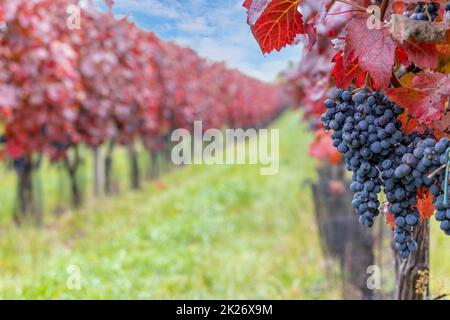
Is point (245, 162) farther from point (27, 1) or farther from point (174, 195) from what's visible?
point (27, 1)

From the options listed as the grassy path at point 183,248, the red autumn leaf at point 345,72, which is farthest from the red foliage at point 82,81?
the grassy path at point 183,248

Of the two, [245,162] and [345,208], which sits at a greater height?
[245,162]

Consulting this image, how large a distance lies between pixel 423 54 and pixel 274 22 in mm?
345

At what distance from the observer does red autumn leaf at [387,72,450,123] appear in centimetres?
114

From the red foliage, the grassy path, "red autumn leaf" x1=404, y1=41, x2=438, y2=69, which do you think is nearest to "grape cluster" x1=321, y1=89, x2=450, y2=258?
"red autumn leaf" x1=404, y1=41, x2=438, y2=69

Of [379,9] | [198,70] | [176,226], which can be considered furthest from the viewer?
[198,70]

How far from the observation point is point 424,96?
1.16 metres

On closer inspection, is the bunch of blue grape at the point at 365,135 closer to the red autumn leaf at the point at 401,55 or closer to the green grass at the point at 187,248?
the red autumn leaf at the point at 401,55

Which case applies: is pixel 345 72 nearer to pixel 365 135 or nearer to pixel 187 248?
pixel 365 135

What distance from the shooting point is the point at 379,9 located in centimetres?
126

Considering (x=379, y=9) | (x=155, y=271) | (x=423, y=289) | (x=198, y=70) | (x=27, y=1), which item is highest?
(x=198, y=70)
